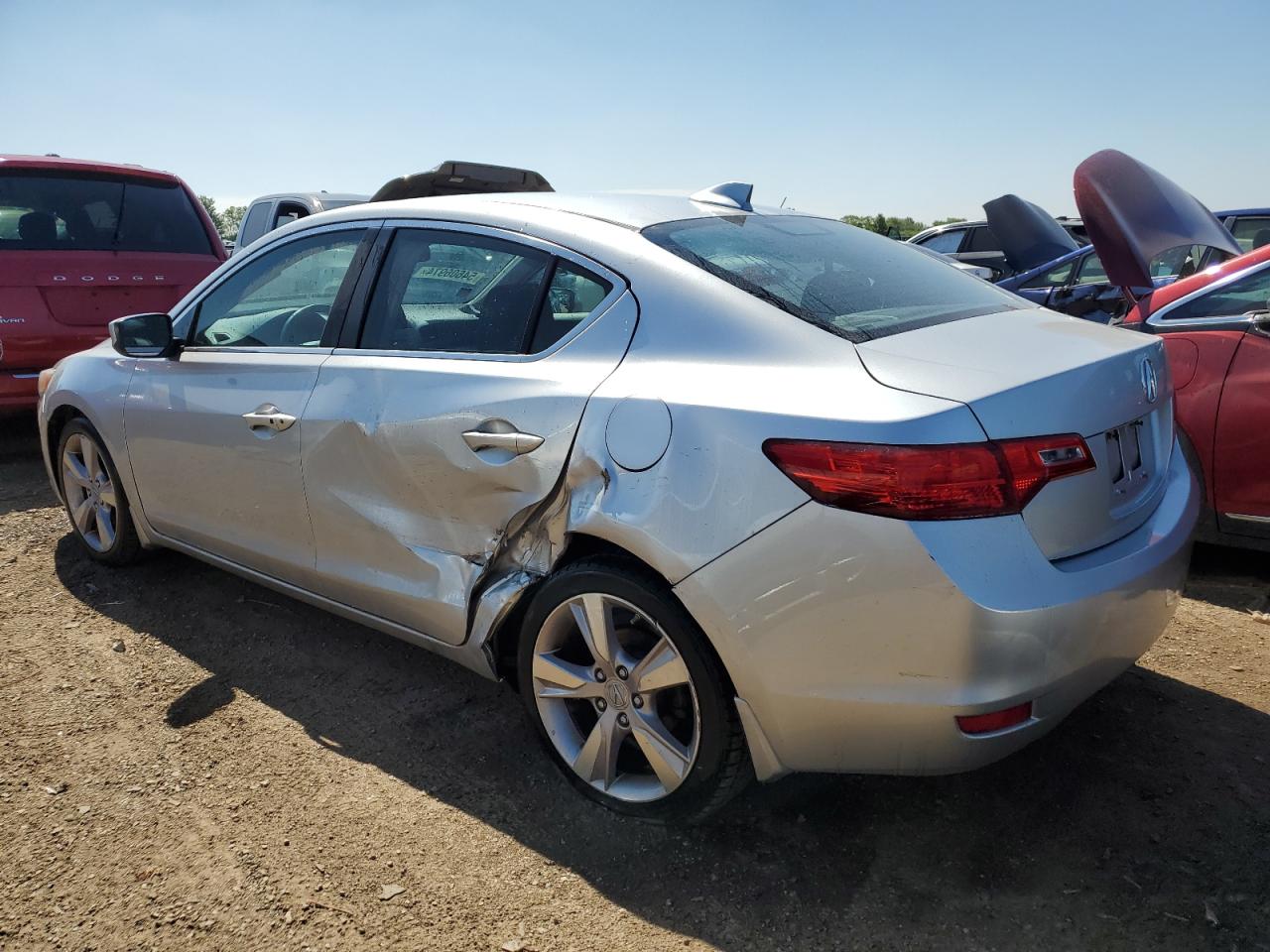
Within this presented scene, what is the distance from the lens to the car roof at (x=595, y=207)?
281 cm

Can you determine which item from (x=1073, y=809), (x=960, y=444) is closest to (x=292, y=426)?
(x=960, y=444)

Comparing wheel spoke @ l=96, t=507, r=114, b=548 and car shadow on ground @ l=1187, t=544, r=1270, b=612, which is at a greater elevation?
wheel spoke @ l=96, t=507, r=114, b=548

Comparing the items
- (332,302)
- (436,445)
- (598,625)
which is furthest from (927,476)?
(332,302)

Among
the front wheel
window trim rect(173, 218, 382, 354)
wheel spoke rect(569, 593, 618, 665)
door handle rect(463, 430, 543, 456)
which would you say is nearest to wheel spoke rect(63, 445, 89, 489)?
window trim rect(173, 218, 382, 354)

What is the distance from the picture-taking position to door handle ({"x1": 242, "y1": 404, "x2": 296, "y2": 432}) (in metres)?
3.20

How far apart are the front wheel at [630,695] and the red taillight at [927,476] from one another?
1.67 feet

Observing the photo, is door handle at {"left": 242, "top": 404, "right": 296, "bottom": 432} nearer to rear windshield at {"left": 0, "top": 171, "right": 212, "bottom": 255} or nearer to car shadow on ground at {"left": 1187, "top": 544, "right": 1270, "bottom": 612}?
car shadow on ground at {"left": 1187, "top": 544, "right": 1270, "bottom": 612}

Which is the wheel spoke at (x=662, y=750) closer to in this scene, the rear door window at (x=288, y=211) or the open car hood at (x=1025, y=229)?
the open car hood at (x=1025, y=229)

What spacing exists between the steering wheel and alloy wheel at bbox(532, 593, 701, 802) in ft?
4.51

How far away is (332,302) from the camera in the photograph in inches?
128

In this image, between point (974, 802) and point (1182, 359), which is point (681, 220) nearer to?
point (974, 802)

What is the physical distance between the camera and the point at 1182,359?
4.04m

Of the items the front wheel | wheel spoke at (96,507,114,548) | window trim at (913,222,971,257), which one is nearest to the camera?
the front wheel

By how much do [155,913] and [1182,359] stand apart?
405 cm
